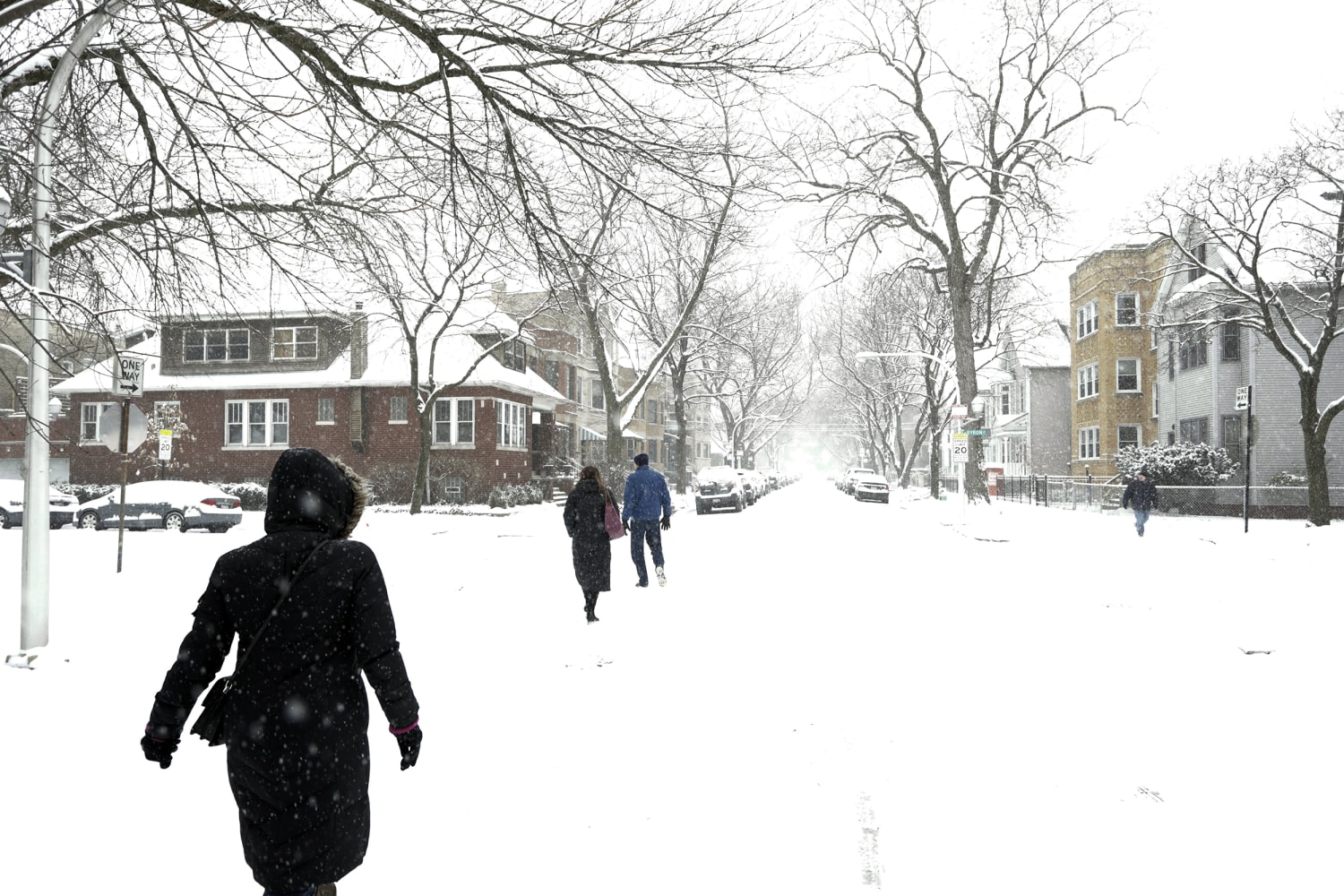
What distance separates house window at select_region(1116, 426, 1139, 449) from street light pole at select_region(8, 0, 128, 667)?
4029cm

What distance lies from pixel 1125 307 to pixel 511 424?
88.3ft

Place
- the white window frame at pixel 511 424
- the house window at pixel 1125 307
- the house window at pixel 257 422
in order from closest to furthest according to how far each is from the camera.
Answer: the white window frame at pixel 511 424 < the house window at pixel 257 422 < the house window at pixel 1125 307

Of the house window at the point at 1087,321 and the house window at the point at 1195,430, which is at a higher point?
the house window at the point at 1087,321

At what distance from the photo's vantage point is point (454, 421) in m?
33.9

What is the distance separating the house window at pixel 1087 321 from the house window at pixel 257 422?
35097 millimetres

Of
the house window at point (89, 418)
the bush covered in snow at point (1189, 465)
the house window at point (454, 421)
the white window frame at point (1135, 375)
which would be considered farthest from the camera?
the white window frame at point (1135, 375)

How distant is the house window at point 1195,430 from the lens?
3281cm

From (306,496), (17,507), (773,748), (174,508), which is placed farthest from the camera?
(17,507)

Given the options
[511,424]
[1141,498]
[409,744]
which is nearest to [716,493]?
[511,424]

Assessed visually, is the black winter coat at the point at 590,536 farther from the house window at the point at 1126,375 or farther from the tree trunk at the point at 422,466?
the house window at the point at 1126,375

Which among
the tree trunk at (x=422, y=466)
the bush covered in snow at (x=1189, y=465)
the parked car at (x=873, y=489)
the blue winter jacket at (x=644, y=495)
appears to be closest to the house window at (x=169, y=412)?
the tree trunk at (x=422, y=466)

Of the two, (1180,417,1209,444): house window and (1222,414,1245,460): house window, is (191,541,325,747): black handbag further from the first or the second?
(1180,417,1209,444): house window

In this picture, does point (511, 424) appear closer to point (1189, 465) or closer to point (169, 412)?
point (169, 412)

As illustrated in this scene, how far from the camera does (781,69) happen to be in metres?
7.27
